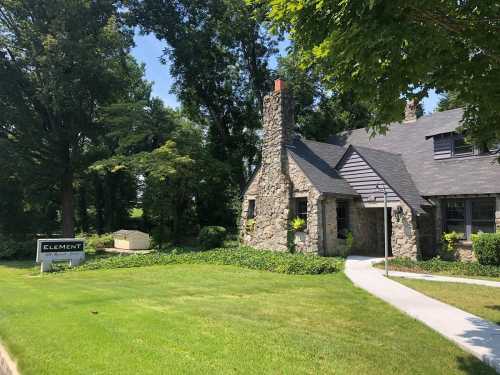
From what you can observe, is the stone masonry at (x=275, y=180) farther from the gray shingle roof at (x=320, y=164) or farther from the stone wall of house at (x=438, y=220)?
the stone wall of house at (x=438, y=220)

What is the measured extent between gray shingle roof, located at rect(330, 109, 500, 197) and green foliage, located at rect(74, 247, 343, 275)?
5.60 metres

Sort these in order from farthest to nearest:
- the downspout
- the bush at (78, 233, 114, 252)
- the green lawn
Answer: the bush at (78, 233, 114, 252)
the downspout
the green lawn

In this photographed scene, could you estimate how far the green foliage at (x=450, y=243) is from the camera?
15617 mm

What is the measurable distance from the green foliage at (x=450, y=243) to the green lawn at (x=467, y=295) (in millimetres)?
5168

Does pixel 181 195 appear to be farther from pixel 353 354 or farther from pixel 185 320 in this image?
pixel 353 354

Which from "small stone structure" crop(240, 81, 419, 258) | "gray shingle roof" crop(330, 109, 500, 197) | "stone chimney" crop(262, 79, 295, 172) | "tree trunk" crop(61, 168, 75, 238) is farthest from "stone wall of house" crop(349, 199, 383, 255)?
"tree trunk" crop(61, 168, 75, 238)

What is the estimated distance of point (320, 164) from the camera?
1900 cm

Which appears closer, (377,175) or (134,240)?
(377,175)

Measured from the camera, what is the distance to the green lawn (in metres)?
7.94

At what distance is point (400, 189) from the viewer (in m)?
16.4

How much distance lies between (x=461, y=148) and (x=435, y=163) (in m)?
1.26

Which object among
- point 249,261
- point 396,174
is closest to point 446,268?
point 396,174

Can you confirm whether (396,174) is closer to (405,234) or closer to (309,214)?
(405,234)

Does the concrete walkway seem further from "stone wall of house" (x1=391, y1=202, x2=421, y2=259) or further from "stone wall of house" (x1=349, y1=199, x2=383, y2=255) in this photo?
"stone wall of house" (x1=349, y1=199, x2=383, y2=255)
